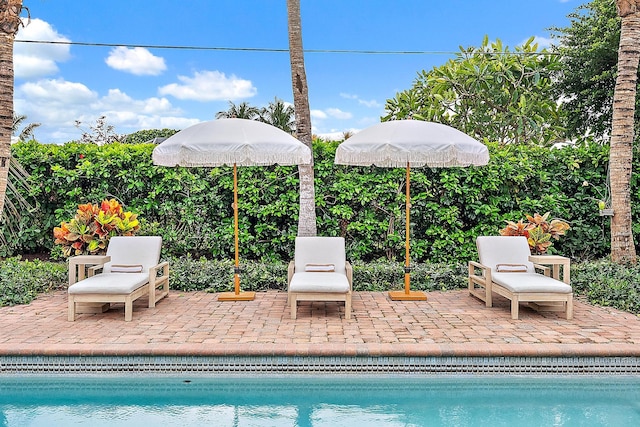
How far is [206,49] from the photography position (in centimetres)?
1705

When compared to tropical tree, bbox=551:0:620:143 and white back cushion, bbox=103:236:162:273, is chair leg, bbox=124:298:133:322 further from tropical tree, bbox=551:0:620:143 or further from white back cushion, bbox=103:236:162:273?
tropical tree, bbox=551:0:620:143

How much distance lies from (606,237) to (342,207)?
5.56 m

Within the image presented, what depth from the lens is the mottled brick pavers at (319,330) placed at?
5270 mm

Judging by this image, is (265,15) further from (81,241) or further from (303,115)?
(81,241)

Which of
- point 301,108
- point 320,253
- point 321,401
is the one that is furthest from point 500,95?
point 321,401

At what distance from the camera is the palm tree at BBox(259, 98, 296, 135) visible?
30788 mm

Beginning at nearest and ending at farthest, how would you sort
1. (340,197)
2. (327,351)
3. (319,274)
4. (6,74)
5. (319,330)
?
(327,351) < (319,330) < (319,274) < (6,74) < (340,197)

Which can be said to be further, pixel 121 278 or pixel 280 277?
pixel 280 277

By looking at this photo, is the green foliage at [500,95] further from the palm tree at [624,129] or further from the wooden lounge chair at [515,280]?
the wooden lounge chair at [515,280]

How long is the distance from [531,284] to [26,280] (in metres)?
7.49

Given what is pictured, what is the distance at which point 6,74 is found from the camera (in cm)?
845

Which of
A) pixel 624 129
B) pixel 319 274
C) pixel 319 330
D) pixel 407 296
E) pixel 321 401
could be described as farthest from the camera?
pixel 624 129

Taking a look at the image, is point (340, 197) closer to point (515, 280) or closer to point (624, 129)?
point (515, 280)

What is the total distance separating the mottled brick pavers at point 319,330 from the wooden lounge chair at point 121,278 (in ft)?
0.74
